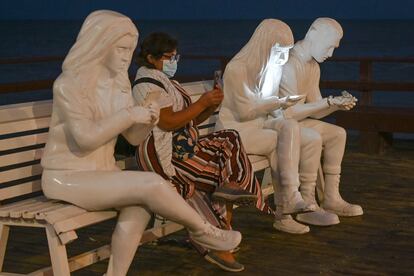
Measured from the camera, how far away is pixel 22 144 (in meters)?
5.74

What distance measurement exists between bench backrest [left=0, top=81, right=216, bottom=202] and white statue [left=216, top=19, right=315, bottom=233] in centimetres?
125

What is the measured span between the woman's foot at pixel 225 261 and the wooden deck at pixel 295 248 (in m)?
0.04

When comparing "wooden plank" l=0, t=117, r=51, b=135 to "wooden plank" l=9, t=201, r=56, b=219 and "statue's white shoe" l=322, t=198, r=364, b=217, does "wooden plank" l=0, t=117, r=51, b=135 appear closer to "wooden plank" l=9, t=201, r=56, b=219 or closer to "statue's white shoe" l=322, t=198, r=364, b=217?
"wooden plank" l=9, t=201, r=56, b=219

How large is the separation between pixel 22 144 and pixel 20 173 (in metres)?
0.15

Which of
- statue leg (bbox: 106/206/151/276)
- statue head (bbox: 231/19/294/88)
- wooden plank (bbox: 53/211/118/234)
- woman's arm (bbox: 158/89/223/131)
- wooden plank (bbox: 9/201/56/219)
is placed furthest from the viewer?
statue head (bbox: 231/19/294/88)

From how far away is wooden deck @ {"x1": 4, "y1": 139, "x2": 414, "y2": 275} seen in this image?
6.18 meters

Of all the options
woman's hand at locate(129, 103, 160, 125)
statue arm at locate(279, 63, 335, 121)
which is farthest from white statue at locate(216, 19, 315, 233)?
woman's hand at locate(129, 103, 160, 125)

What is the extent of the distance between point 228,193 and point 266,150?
85 centimetres

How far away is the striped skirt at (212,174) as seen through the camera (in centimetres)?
612

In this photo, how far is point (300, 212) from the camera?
6.72 metres

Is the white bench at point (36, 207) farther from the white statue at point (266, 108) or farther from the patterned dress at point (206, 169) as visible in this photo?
the white statue at point (266, 108)

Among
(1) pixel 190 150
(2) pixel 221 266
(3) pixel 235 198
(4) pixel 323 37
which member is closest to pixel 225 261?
(2) pixel 221 266

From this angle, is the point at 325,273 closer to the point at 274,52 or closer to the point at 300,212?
the point at 300,212

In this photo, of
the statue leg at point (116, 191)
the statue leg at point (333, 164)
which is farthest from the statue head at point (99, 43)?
the statue leg at point (333, 164)
